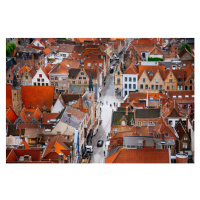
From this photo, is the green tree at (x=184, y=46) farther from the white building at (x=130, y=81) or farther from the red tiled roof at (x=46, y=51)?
the red tiled roof at (x=46, y=51)

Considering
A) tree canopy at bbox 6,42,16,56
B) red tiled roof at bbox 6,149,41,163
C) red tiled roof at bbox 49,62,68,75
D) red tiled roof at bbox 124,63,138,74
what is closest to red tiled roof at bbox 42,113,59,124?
red tiled roof at bbox 6,149,41,163

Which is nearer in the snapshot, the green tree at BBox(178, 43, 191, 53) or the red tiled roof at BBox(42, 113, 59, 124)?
the red tiled roof at BBox(42, 113, 59, 124)

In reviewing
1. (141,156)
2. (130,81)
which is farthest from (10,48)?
(141,156)

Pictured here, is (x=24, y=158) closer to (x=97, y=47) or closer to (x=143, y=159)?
(x=143, y=159)

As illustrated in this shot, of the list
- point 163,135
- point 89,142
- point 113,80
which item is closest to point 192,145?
point 163,135

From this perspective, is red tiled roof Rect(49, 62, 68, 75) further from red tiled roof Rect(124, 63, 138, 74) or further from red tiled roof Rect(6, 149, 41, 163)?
red tiled roof Rect(6, 149, 41, 163)

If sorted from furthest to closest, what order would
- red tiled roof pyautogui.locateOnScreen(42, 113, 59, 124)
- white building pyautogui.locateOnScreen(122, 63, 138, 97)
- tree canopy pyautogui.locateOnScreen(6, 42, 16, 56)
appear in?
tree canopy pyautogui.locateOnScreen(6, 42, 16, 56) < white building pyautogui.locateOnScreen(122, 63, 138, 97) < red tiled roof pyautogui.locateOnScreen(42, 113, 59, 124)
